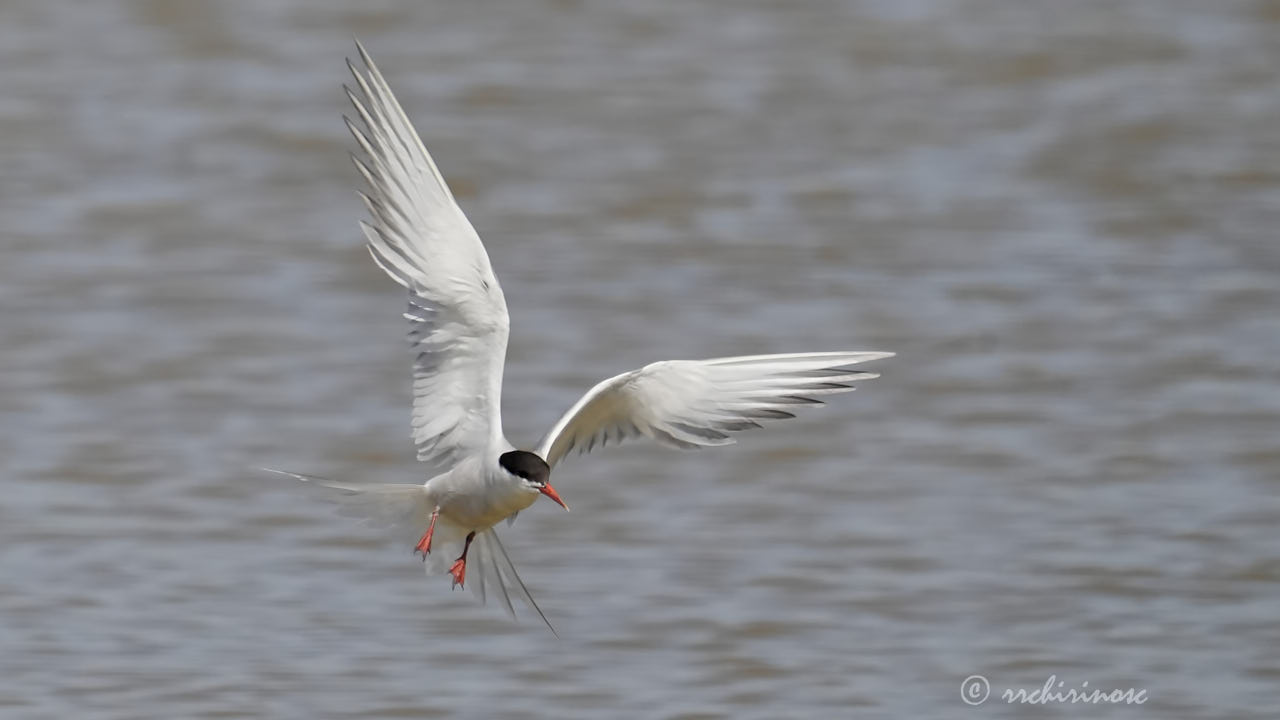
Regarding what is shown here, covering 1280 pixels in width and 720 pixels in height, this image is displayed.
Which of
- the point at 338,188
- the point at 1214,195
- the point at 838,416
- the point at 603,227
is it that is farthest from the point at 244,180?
the point at 1214,195

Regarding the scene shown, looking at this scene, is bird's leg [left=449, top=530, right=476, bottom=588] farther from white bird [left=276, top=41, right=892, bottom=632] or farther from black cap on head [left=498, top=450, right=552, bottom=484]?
black cap on head [left=498, top=450, right=552, bottom=484]

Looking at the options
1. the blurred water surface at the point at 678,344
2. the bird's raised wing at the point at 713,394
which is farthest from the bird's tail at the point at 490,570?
the blurred water surface at the point at 678,344

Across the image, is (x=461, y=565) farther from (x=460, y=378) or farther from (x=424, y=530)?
(x=460, y=378)

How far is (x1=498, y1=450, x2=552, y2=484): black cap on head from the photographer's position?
3.99 meters

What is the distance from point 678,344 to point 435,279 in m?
3.03

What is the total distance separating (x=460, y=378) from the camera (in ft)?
14.3

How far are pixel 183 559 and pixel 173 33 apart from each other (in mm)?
5404

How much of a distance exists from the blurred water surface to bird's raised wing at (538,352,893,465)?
1007mm

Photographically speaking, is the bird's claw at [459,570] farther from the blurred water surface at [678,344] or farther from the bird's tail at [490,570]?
the blurred water surface at [678,344]

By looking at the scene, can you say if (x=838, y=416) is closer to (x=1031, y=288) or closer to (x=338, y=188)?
(x=1031, y=288)

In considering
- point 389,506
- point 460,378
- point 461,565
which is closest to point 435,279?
point 460,378

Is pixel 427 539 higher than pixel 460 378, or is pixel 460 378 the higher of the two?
pixel 460 378

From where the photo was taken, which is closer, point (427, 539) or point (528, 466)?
point (528, 466)

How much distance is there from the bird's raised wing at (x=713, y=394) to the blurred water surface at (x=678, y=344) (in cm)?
101
